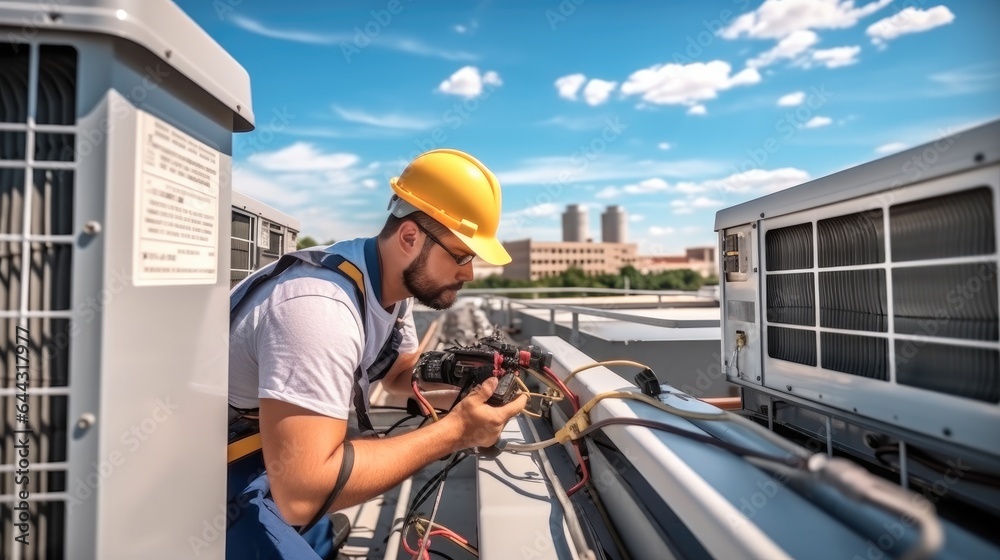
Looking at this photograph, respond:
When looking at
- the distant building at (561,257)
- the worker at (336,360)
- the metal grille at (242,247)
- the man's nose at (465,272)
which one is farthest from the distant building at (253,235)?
the distant building at (561,257)

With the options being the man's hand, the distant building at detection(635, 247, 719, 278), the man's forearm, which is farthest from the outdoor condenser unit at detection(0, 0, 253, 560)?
the distant building at detection(635, 247, 719, 278)

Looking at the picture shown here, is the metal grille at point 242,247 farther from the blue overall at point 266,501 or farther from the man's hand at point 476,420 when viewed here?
the man's hand at point 476,420

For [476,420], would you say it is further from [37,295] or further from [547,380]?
[37,295]

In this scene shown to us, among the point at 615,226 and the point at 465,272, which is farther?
the point at 615,226

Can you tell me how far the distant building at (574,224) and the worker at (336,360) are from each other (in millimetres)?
62031

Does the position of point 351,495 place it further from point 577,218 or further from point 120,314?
point 577,218


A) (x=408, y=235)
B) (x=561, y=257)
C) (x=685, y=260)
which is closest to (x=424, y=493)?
(x=408, y=235)

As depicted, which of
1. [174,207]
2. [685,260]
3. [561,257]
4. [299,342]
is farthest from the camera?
[685,260]

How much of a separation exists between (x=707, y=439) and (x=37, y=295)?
119cm

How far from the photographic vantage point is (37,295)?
693 mm

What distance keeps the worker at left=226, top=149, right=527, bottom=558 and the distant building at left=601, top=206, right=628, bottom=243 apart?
67.7 m

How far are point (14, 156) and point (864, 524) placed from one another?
54.6 inches

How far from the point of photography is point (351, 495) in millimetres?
1260

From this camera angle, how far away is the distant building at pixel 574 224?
208 feet
